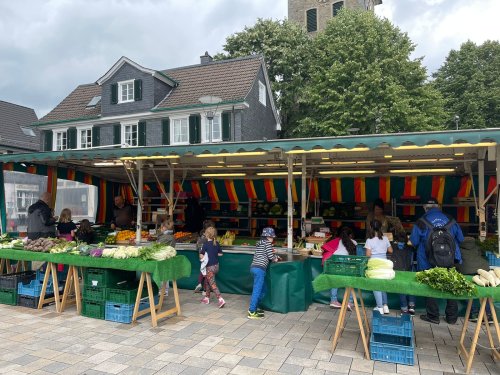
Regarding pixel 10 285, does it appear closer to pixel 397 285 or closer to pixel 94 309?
pixel 94 309

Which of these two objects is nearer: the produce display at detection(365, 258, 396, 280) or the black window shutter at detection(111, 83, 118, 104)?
the produce display at detection(365, 258, 396, 280)

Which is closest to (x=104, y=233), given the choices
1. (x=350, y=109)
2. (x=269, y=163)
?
(x=269, y=163)

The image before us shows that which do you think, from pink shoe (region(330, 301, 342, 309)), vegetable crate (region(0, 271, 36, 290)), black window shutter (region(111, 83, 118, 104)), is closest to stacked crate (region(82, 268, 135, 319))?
vegetable crate (region(0, 271, 36, 290))

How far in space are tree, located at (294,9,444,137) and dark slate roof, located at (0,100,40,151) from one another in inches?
887

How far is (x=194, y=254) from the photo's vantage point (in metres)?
7.98

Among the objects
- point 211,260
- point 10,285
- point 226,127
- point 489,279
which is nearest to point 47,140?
point 226,127

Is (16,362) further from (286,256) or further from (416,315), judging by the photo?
(416,315)

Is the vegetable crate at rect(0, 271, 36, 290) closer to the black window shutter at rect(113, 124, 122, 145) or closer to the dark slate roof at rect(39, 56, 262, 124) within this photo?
the dark slate roof at rect(39, 56, 262, 124)

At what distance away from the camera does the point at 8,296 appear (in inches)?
281

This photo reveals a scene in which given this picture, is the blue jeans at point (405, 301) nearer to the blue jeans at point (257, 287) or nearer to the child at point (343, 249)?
the child at point (343, 249)

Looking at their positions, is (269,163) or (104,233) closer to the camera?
(269,163)

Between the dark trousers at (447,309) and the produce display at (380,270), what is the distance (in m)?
1.86

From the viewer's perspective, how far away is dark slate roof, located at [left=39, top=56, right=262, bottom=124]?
20.6 metres

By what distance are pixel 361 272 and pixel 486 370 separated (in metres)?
1.72
